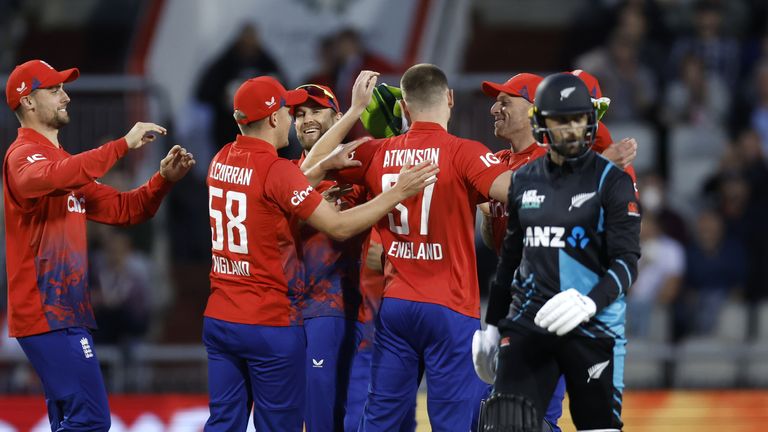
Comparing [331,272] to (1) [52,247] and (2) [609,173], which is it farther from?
(2) [609,173]

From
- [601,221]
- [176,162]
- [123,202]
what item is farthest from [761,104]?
[601,221]

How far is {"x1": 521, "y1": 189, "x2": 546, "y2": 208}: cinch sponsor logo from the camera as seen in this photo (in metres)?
6.32

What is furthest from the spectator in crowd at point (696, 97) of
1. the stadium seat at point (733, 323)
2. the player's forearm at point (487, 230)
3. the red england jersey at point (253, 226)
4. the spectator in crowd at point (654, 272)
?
the red england jersey at point (253, 226)

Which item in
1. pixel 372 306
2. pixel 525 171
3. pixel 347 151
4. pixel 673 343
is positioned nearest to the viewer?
pixel 525 171

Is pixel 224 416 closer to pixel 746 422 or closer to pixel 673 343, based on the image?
pixel 746 422

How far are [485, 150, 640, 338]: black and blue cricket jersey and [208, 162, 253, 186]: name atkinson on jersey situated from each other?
159cm

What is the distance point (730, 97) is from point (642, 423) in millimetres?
4869

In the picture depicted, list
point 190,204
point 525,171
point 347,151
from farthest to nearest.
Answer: point 190,204 → point 347,151 → point 525,171

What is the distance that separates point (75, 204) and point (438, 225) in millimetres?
2136

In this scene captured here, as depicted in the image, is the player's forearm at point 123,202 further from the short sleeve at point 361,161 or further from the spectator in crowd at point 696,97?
the spectator in crowd at point 696,97

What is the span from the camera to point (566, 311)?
5.98 meters

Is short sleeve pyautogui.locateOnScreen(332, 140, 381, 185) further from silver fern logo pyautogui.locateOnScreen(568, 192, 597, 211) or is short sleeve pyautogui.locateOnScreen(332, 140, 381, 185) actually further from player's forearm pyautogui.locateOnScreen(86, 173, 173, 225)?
silver fern logo pyautogui.locateOnScreen(568, 192, 597, 211)

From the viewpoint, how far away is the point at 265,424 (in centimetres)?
741

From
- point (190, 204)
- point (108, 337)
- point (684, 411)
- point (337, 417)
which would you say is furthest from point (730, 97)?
point (337, 417)
